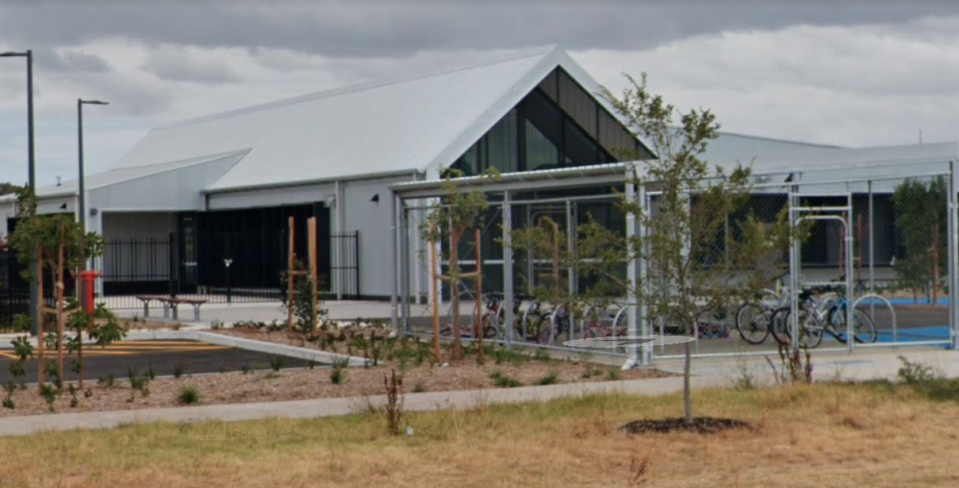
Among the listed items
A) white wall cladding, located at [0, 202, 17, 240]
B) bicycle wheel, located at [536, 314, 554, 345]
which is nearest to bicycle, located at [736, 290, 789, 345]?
bicycle wheel, located at [536, 314, 554, 345]

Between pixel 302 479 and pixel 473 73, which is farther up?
pixel 473 73

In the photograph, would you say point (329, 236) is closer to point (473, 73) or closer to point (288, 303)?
point (473, 73)

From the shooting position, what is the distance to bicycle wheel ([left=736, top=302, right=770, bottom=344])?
21.7 m

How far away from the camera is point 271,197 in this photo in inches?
1642

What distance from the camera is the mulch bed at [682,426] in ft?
41.2

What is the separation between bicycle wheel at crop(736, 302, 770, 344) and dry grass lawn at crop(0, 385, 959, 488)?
24.3ft

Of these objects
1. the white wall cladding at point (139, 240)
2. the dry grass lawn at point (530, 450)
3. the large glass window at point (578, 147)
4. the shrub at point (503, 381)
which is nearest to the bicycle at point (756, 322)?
the shrub at point (503, 381)

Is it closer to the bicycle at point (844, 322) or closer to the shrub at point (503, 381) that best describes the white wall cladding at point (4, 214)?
the bicycle at point (844, 322)

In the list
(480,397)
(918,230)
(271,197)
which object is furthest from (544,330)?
(271,197)

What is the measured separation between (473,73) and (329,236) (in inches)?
260

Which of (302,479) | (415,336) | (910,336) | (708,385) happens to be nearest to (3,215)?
(415,336)

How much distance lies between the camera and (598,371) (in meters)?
17.8

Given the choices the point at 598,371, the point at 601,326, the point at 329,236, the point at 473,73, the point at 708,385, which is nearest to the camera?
the point at 708,385

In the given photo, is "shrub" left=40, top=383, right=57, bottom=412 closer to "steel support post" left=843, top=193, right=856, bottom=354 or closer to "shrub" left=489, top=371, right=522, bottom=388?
"shrub" left=489, top=371, right=522, bottom=388
